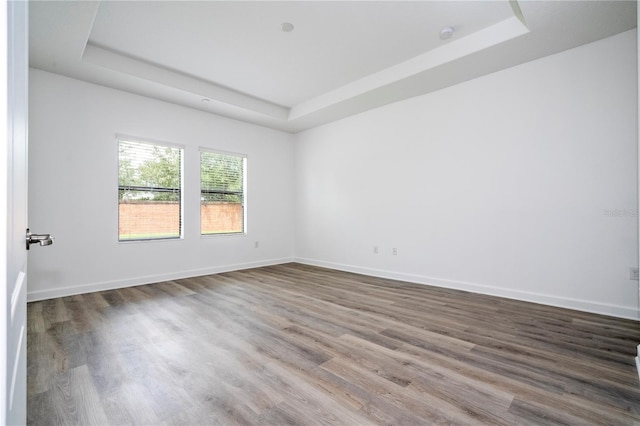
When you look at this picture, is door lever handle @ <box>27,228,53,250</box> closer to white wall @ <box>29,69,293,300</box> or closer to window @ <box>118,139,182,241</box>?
white wall @ <box>29,69,293,300</box>

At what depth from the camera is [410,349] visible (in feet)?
7.87

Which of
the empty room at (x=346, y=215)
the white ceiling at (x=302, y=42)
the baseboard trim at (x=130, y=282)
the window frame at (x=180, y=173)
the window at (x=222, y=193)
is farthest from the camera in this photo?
the window at (x=222, y=193)

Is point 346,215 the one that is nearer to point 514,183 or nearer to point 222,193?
point 222,193

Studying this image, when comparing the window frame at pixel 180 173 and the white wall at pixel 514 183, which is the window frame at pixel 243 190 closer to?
the window frame at pixel 180 173

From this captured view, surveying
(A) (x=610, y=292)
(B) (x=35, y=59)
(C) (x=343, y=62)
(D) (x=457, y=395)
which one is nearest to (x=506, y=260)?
(A) (x=610, y=292)

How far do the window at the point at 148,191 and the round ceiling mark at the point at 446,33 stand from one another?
13.3 feet

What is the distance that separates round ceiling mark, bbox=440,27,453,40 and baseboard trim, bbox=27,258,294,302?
184 inches

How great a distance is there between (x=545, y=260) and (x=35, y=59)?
20.3 feet

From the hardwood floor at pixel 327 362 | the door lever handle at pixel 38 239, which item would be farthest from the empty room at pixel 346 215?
the door lever handle at pixel 38 239

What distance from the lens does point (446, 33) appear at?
336cm

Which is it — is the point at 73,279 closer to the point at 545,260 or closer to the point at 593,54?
the point at 545,260

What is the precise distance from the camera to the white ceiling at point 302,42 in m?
2.94

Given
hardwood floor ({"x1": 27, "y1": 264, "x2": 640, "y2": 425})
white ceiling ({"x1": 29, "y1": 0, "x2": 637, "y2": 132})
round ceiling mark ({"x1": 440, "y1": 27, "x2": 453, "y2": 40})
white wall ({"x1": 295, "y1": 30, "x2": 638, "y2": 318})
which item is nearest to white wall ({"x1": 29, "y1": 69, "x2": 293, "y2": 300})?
white ceiling ({"x1": 29, "y1": 0, "x2": 637, "y2": 132})

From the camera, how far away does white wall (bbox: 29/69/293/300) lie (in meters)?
3.81
